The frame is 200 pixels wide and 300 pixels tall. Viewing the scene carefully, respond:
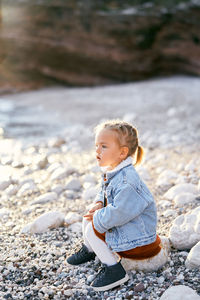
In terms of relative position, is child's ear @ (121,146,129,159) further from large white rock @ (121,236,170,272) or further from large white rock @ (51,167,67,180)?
large white rock @ (51,167,67,180)

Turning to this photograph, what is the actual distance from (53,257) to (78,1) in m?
9.94

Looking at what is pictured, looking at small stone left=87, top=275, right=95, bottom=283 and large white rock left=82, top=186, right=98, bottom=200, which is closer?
small stone left=87, top=275, right=95, bottom=283

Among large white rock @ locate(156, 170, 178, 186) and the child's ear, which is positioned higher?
the child's ear

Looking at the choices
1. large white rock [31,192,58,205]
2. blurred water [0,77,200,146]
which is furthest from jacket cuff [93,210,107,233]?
blurred water [0,77,200,146]

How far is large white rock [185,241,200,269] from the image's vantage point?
2.12 meters

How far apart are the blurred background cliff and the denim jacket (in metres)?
9.53

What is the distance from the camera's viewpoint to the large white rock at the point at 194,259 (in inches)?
83.6

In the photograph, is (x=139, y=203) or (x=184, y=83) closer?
(x=139, y=203)

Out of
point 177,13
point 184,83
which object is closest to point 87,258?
point 184,83

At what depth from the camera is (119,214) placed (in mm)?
2023

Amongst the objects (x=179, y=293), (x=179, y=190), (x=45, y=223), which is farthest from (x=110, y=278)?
(x=179, y=190)

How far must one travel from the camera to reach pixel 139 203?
2.06 meters

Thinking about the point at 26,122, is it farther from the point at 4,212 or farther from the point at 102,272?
the point at 102,272

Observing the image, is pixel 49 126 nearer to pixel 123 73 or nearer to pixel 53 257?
pixel 53 257
